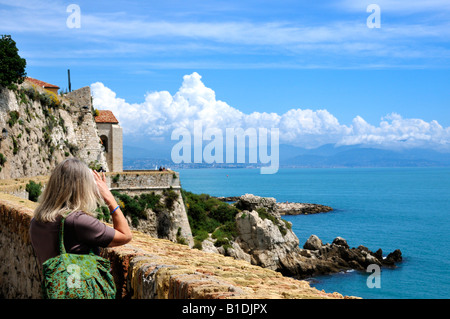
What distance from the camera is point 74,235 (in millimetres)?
3494

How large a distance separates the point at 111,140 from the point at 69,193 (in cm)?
4239

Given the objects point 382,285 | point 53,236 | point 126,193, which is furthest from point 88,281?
point 382,285

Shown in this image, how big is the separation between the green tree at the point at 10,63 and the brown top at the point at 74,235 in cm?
3194

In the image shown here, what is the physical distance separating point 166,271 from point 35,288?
3.75m

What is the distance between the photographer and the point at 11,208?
27.5 ft

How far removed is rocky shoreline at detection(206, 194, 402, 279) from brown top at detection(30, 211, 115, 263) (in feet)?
116

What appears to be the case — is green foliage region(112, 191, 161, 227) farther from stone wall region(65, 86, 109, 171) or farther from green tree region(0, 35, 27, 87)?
green tree region(0, 35, 27, 87)

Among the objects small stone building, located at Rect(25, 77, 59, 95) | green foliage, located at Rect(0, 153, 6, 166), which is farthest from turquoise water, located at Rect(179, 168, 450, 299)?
small stone building, located at Rect(25, 77, 59, 95)

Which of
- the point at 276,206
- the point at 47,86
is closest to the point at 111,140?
the point at 47,86

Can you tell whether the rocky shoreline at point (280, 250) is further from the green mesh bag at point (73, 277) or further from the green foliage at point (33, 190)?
the green mesh bag at point (73, 277)

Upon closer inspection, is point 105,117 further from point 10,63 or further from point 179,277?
point 179,277

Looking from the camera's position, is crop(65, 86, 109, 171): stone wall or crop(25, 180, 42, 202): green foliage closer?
crop(25, 180, 42, 202): green foliage

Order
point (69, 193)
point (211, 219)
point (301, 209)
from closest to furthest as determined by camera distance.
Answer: point (69, 193)
point (211, 219)
point (301, 209)

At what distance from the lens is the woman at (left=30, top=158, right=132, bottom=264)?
346cm
